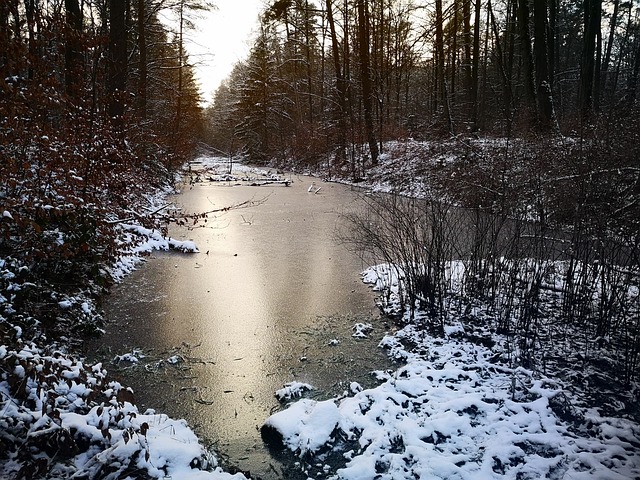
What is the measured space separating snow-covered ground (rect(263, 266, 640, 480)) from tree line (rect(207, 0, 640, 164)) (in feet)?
15.1

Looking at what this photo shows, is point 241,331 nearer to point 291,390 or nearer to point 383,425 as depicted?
point 291,390

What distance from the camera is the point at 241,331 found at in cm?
583

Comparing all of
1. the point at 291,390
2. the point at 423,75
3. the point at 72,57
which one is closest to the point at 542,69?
the point at 72,57

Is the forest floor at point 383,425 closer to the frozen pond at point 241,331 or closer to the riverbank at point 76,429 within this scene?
the riverbank at point 76,429

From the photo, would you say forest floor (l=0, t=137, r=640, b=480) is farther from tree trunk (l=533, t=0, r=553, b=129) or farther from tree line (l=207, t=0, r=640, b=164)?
tree trunk (l=533, t=0, r=553, b=129)

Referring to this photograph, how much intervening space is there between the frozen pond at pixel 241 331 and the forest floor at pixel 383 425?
0.93ft

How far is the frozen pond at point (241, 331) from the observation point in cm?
414

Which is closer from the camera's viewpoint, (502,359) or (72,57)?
(502,359)

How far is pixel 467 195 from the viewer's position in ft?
22.2

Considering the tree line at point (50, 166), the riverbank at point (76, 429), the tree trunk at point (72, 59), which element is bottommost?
the riverbank at point (76, 429)

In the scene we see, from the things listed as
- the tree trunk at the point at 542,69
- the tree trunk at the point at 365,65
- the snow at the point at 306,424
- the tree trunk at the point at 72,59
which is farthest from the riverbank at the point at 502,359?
the tree trunk at the point at 365,65

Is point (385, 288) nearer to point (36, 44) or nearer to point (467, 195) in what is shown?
point (467, 195)

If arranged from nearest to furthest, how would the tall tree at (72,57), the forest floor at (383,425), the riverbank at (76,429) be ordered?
the riverbank at (76,429) < the forest floor at (383,425) < the tall tree at (72,57)

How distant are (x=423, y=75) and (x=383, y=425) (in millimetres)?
39758
